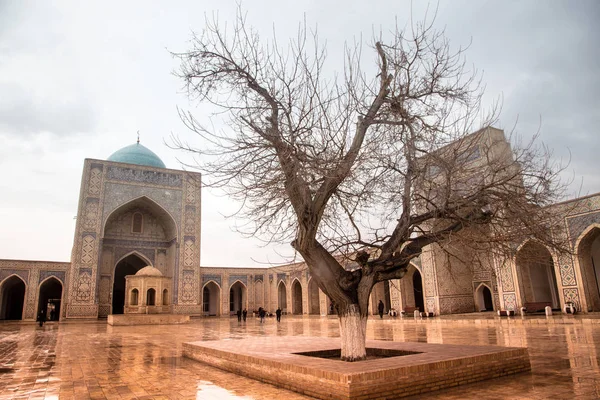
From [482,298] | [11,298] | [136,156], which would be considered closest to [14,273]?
[11,298]

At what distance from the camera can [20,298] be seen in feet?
87.1

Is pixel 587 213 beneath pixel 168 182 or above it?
beneath

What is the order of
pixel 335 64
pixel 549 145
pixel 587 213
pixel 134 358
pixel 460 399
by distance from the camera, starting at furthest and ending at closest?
pixel 587 213, pixel 134 358, pixel 549 145, pixel 335 64, pixel 460 399

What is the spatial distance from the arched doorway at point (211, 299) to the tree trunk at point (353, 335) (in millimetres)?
24015

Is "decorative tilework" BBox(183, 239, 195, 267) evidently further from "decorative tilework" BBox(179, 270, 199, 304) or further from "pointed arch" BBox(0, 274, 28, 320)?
"pointed arch" BBox(0, 274, 28, 320)

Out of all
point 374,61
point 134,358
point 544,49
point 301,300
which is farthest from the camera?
point 301,300

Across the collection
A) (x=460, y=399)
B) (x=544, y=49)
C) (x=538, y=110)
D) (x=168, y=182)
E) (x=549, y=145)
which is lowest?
(x=460, y=399)

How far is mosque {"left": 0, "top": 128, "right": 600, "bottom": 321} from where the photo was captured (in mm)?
18016

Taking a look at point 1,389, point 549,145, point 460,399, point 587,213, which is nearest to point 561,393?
point 460,399

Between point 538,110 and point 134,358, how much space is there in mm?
6725

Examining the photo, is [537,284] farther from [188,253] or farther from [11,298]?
[11,298]

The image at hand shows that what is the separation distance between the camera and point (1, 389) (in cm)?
425

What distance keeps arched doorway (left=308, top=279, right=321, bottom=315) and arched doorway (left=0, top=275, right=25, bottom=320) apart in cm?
1536

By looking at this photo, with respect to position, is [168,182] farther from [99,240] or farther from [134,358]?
[134,358]
